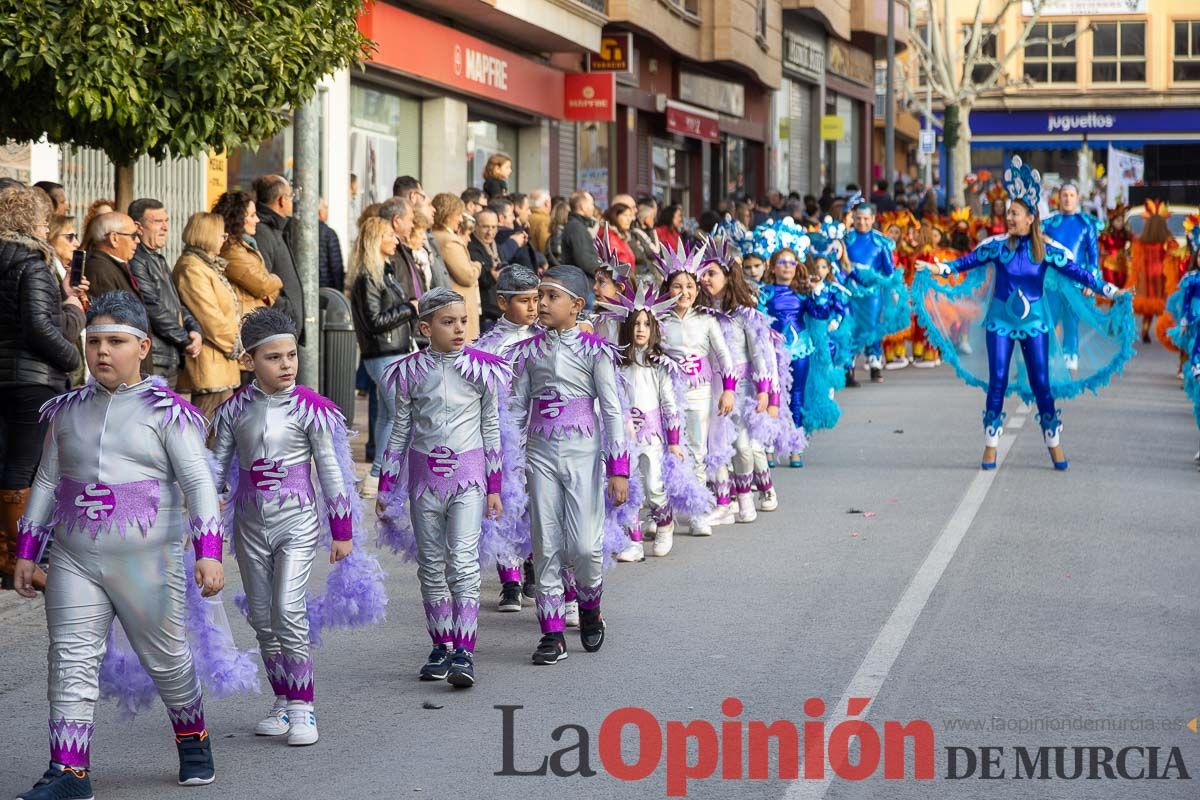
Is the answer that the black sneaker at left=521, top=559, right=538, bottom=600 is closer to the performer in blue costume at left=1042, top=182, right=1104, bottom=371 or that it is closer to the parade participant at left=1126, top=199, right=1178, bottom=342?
the performer in blue costume at left=1042, top=182, right=1104, bottom=371

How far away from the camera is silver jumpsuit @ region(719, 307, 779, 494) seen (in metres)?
11.7

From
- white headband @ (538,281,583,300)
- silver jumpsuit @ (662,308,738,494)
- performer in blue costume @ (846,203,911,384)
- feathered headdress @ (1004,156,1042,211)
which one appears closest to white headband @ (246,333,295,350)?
white headband @ (538,281,583,300)

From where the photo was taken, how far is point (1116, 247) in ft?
98.6

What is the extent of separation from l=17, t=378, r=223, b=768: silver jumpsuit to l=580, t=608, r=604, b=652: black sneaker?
233 centimetres

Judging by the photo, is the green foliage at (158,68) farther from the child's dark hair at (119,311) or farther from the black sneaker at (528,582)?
the child's dark hair at (119,311)

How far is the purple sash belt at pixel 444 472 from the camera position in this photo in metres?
7.43

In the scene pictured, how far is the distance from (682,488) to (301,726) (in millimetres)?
4458

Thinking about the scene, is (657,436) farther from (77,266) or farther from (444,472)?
(77,266)

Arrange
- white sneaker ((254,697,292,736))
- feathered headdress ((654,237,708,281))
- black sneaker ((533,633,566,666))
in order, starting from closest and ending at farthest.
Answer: white sneaker ((254,697,292,736)) < black sneaker ((533,633,566,666)) < feathered headdress ((654,237,708,281))

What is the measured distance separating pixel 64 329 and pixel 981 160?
75862 mm

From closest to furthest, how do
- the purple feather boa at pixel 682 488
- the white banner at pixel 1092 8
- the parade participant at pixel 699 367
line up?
the purple feather boa at pixel 682 488
the parade participant at pixel 699 367
the white banner at pixel 1092 8

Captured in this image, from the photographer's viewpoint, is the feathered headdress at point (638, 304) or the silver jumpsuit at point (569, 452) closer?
the silver jumpsuit at point (569, 452)

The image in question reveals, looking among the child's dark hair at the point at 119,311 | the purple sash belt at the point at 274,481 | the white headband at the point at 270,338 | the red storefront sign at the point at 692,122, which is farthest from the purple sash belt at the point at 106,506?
the red storefront sign at the point at 692,122

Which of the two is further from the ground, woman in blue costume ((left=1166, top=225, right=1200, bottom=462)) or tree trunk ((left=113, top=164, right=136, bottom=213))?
tree trunk ((left=113, top=164, right=136, bottom=213))
